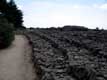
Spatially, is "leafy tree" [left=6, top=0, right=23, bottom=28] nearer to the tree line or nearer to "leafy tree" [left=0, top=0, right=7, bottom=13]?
the tree line

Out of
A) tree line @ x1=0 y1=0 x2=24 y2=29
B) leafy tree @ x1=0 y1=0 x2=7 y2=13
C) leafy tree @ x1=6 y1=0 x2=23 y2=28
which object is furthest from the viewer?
leafy tree @ x1=6 y1=0 x2=23 y2=28

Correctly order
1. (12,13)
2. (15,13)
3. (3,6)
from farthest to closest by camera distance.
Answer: (15,13) → (12,13) → (3,6)

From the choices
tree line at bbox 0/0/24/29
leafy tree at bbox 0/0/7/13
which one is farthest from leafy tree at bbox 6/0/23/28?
leafy tree at bbox 0/0/7/13

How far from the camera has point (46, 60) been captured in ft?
38.0

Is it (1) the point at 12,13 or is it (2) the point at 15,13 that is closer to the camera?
(1) the point at 12,13

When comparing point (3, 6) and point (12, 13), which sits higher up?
point (3, 6)

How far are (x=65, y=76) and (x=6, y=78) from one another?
384cm

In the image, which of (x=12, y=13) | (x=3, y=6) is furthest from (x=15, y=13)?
(x=3, y=6)

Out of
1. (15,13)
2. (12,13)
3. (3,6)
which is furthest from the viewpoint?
(15,13)

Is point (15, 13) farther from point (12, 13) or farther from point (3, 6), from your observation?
point (3, 6)

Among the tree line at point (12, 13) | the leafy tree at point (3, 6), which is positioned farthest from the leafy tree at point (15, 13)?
the leafy tree at point (3, 6)

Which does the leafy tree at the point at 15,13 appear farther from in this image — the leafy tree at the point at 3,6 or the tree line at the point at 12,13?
the leafy tree at the point at 3,6

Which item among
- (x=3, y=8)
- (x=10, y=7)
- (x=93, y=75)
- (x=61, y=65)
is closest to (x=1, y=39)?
(x=61, y=65)

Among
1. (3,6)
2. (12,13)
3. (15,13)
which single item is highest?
(3,6)
